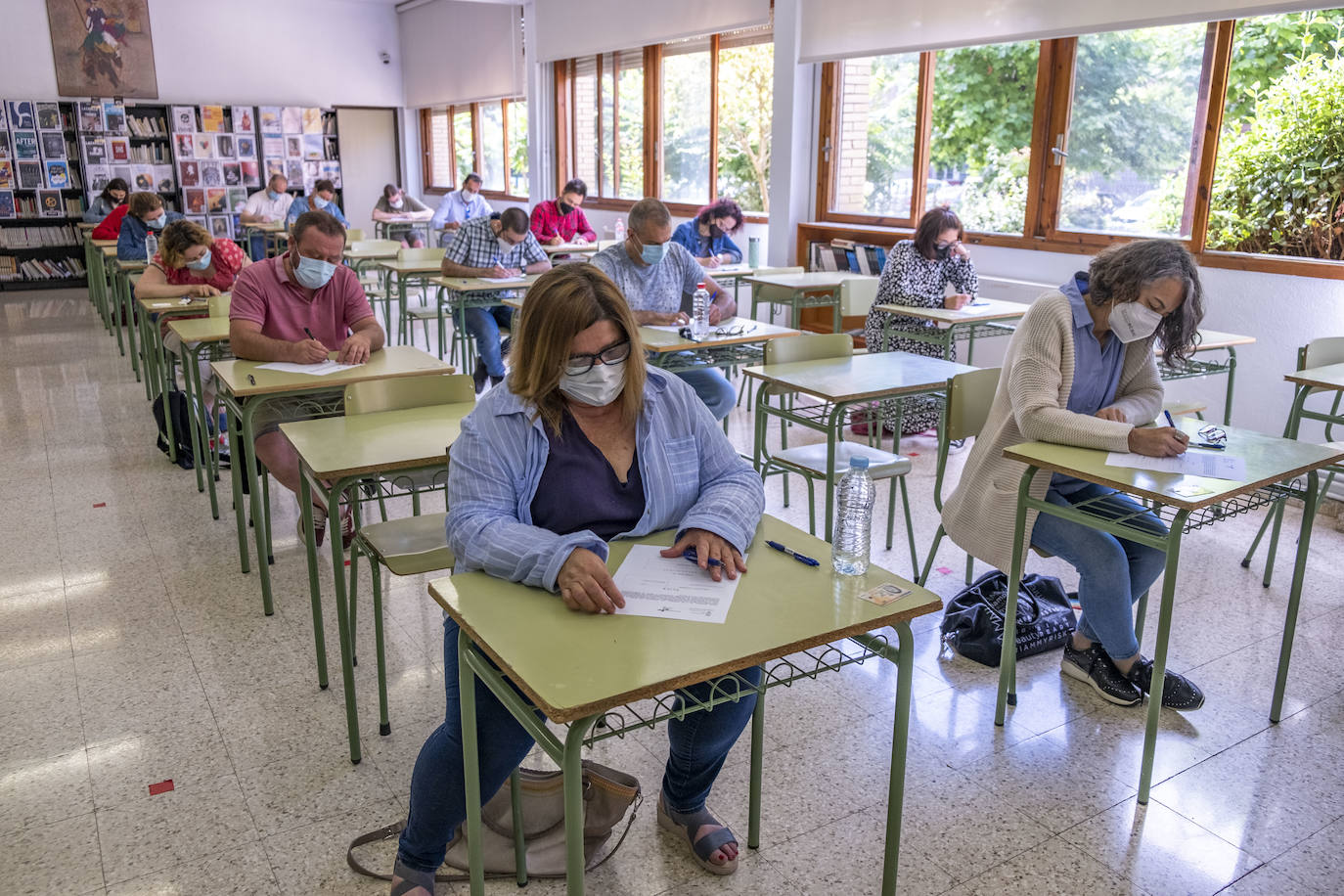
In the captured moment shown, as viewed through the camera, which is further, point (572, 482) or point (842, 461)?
point (842, 461)

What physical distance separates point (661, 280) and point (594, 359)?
2.91m

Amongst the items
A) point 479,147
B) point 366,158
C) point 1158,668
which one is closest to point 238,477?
point 1158,668

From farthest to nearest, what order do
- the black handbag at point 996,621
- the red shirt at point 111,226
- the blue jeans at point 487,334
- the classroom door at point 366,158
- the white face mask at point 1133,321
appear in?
the classroom door at point 366,158, the red shirt at point 111,226, the blue jeans at point 487,334, the black handbag at point 996,621, the white face mask at point 1133,321

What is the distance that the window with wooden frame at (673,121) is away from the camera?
8125 millimetres

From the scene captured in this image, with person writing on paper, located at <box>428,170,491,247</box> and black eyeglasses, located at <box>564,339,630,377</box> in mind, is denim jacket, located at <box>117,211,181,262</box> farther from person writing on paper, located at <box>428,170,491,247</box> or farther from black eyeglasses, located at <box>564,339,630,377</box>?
black eyeglasses, located at <box>564,339,630,377</box>

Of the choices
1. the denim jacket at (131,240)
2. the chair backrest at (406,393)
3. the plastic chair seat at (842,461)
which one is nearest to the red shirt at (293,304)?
the chair backrest at (406,393)

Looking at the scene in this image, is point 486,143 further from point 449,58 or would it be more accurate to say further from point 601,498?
point 601,498

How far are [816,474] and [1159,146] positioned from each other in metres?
3.42

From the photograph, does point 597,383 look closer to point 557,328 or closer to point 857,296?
point 557,328

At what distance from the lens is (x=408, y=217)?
1166cm

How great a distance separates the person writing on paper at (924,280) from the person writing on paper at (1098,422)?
2341 millimetres

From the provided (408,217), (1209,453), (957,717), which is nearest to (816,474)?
(957,717)

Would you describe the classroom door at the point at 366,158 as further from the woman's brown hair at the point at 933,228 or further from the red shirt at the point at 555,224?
the woman's brown hair at the point at 933,228

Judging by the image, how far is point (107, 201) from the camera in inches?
409
